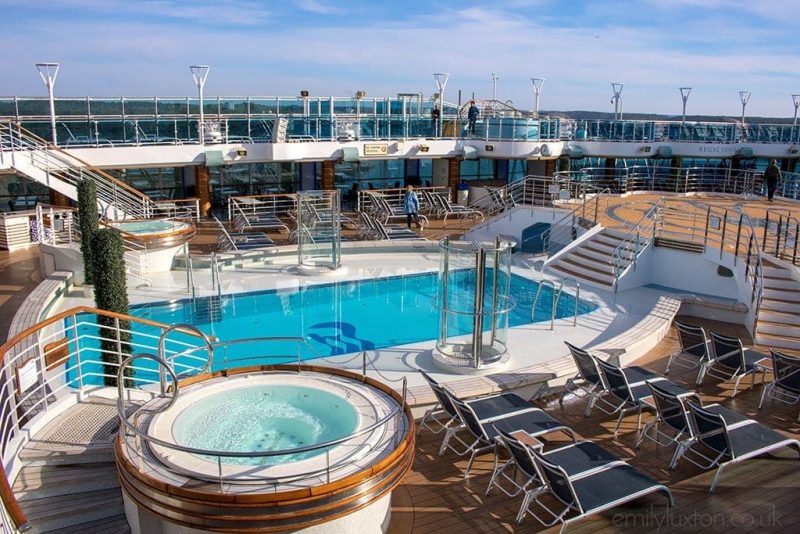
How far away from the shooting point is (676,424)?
5.65 metres

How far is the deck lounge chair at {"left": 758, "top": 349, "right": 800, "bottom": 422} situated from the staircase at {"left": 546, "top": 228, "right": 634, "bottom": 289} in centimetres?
474

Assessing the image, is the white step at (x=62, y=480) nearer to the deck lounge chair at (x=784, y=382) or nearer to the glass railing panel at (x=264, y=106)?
the deck lounge chair at (x=784, y=382)

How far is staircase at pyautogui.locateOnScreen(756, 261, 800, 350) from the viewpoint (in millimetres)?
8547

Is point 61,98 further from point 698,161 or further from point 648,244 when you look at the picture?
point 698,161

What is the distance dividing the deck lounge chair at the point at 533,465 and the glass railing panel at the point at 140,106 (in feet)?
43.8

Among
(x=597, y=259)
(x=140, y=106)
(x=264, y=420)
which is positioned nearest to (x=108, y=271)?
(x=264, y=420)

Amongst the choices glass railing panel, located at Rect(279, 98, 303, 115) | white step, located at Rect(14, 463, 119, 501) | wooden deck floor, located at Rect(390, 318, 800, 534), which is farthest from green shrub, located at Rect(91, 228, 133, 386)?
glass railing panel, located at Rect(279, 98, 303, 115)

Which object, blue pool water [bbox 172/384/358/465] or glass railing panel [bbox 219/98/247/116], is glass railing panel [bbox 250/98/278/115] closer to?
glass railing panel [bbox 219/98/247/116]

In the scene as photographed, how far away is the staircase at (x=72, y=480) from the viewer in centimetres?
448

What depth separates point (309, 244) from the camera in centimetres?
1244

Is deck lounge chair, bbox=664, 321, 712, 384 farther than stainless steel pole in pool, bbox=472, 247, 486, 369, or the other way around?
deck lounge chair, bbox=664, 321, 712, 384

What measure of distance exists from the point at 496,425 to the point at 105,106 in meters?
13.3

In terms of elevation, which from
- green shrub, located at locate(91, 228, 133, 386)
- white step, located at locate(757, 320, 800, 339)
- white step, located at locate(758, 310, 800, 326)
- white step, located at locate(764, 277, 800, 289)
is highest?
green shrub, located at locate(91, 228, 133, 386)

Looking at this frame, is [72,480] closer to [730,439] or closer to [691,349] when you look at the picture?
[730,439]
